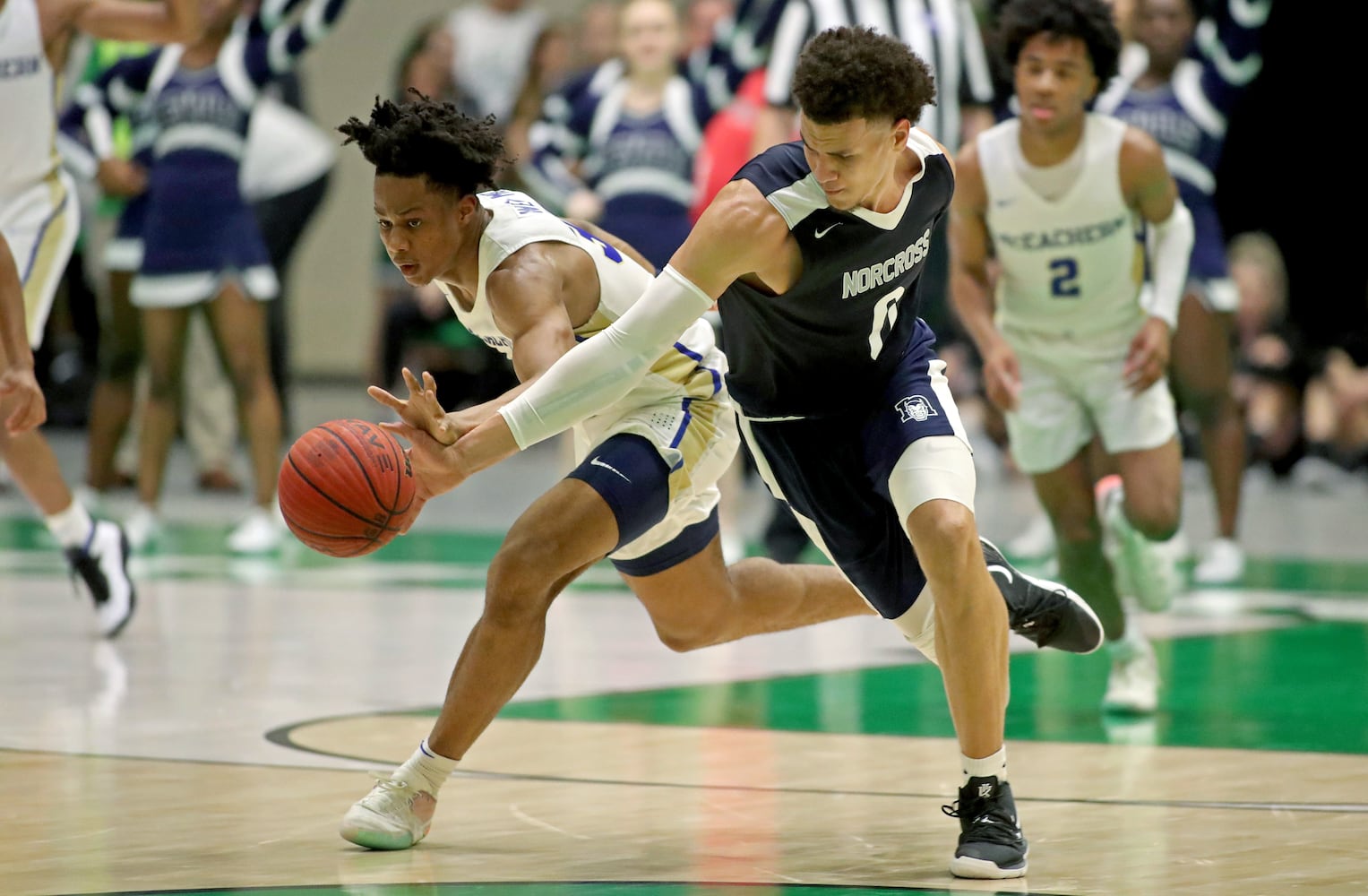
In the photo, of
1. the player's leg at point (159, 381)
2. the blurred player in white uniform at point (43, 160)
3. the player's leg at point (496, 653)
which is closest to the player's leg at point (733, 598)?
the player's leg at point (496, 653)

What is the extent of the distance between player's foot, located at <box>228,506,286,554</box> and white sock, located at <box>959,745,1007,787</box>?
22.1 ft

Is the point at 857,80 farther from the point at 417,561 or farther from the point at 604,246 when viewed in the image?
the point at 417,561

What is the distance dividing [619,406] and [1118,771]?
61.1 inches

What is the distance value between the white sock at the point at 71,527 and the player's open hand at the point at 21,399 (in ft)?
3.10

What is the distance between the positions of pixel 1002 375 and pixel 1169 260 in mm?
710

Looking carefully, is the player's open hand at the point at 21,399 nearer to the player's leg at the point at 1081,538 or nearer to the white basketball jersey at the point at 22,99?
the white basketball jersey at the point at 22,99

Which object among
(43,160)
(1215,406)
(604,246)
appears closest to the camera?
(604,246)

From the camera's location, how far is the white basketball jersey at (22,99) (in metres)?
7.07

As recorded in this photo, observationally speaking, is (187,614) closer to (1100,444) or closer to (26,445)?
(26,445)

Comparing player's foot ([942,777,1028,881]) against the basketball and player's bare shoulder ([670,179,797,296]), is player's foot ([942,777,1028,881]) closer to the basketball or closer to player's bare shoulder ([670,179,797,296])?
player's bare shoulder ([670,179,797,296])

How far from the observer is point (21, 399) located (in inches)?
254

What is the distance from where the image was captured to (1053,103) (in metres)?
6.27

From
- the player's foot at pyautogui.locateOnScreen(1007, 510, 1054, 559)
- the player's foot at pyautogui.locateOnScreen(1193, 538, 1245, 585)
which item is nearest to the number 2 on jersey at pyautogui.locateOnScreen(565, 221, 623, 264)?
the player's foot at pyautogui.locateOnScreen(1193, 538, 1245, 585)

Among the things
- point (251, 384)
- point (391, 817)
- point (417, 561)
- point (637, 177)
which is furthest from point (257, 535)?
point (391, 817)
